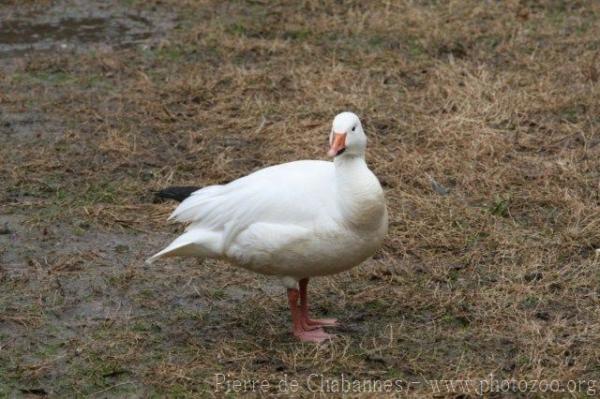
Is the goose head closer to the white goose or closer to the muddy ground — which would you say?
the white goose

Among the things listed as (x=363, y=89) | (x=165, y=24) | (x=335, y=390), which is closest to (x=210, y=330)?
(x=335, y=390)

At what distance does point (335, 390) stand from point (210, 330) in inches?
34.5

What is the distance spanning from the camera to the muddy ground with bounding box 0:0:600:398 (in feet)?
15.1

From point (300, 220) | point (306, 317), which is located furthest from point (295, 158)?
point (300, 220)

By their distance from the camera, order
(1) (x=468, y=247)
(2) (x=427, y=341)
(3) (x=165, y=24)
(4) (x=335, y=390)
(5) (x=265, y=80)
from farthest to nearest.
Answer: (3) (x=165, y=24) < (5) (x=265, y=80) < (1) (x=468, y=247) < (2) (x=427, y=341) < (4) (x=335, y=390)

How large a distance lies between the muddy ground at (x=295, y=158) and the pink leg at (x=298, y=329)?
0.32 feet

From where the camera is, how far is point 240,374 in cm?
446

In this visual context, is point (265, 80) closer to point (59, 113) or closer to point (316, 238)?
→ point (59, 113)

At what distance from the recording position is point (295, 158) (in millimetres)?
6875

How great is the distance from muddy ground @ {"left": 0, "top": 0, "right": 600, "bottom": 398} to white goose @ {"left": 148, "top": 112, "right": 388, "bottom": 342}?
Answer: 380mm

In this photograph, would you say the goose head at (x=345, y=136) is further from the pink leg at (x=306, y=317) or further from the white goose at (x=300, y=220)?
the pink leg at (x=306, y=317)

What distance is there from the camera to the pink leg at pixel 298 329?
4.78 meters

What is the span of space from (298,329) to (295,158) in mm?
2237

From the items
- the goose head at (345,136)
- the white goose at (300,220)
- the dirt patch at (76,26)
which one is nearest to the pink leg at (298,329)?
the white goose at (300,220)
